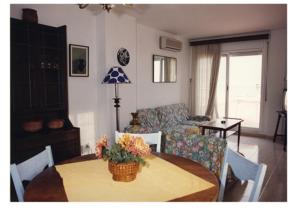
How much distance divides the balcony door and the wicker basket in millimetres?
5202

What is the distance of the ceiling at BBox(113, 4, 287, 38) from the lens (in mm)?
3607

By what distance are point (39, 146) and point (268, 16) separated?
14.2ft

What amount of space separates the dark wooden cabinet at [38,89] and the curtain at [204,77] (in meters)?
A: 4.16

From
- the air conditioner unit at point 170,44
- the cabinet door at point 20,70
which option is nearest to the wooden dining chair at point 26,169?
the cabinet door at point 20,70

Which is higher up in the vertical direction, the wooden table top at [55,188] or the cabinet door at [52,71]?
the cabinet door at [52,71]

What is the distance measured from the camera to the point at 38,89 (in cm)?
269

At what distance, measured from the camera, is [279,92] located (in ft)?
17.5

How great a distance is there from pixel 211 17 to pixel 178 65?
1995mm

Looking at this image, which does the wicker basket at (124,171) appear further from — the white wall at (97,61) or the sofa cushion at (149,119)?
the sofa cushion at (149,119)

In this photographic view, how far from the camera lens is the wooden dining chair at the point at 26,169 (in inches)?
49.9

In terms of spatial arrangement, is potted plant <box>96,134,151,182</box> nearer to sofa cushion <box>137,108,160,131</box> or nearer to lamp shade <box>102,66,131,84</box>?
lamp shade <box>102,66,131,84</box>

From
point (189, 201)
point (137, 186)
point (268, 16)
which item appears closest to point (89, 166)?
point (137, 186)

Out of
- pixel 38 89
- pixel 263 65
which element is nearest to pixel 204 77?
pixel 263 65
